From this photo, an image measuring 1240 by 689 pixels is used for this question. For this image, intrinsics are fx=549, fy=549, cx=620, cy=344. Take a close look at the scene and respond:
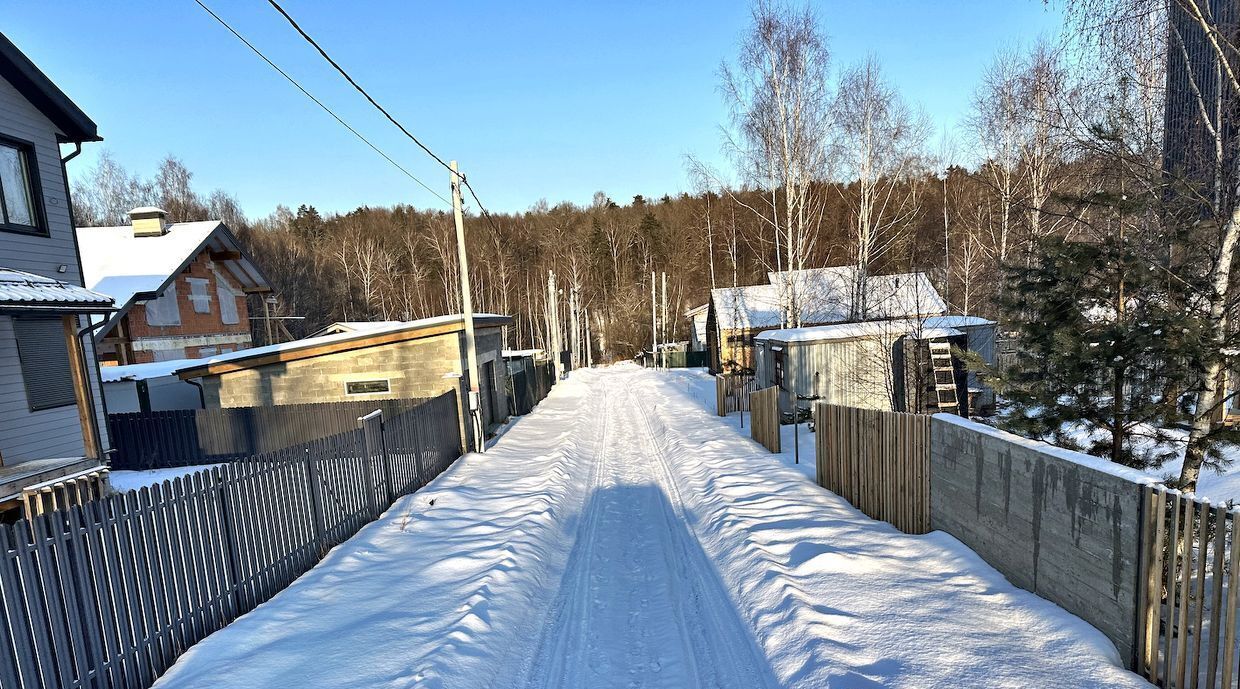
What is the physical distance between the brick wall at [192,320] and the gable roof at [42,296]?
14250 millimetres

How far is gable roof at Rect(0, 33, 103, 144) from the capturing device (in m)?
9.39

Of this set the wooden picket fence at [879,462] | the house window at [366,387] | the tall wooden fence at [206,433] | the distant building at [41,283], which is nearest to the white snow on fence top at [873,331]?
the wooden picket fence at [879,462]

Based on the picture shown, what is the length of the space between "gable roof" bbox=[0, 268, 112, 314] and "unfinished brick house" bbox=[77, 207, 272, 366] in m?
10.9

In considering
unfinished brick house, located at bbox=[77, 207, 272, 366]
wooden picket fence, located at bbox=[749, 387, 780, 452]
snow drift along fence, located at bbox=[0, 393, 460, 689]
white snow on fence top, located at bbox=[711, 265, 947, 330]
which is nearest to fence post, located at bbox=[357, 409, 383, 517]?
snow drift along fence, located at bbox=[0, 393, 460, 689]

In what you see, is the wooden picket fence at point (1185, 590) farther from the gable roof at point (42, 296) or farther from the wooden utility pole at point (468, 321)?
the gable roof at point (42, 296)

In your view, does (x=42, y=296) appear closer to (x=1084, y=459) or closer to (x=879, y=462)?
(x=879, y=462)

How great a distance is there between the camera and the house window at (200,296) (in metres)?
22.8

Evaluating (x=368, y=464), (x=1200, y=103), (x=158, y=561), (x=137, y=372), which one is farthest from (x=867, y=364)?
(x=137, y=372)

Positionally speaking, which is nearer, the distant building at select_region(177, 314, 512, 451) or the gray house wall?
the gray house wall

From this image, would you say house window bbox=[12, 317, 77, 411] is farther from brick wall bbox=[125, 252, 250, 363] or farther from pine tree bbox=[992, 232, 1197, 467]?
pine tree bbox=[992, 232, 1197, 467]

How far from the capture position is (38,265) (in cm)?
991

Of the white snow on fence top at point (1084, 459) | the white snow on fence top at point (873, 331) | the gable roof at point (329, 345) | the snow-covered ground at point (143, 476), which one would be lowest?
the snow-covered ground at point (143, 476)

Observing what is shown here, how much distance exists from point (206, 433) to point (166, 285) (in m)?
9.19

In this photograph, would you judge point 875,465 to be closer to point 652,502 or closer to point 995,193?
point 652,502
